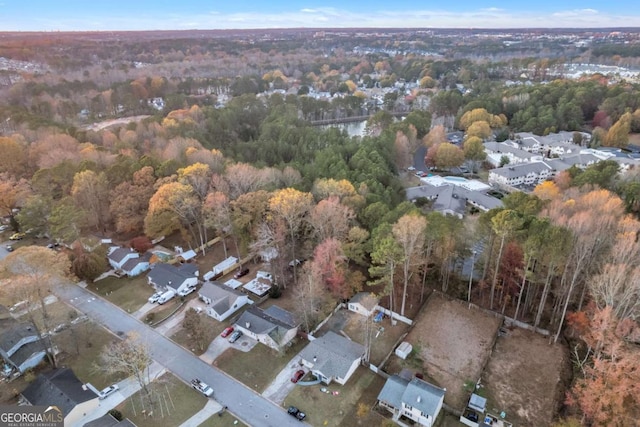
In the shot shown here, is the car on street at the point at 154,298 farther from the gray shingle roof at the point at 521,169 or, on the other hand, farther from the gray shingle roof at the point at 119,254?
the gray shingle roof at the point at 521,169

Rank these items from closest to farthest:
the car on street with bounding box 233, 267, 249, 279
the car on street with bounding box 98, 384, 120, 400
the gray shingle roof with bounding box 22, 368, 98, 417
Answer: the gray shingle roof with bounding box 22, 368, 98, 417, the car on street with bounding box 98, 384, 120, 400, the car on street with bounding box 233, 267, 249, 279

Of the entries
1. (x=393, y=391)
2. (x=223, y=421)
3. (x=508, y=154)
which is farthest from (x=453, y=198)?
(x=223, y=421)

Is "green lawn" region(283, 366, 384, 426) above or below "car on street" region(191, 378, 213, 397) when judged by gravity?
below

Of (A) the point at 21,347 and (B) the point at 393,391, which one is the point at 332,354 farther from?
(A) the point at 21,347

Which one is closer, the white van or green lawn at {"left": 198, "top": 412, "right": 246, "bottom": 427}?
green lawn at {"left": 198, "top": 412, "right": 246, "bottom": 427}

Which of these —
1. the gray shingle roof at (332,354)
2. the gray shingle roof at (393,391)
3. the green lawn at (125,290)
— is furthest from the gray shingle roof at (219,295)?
the gray shingle roof at (393,391)

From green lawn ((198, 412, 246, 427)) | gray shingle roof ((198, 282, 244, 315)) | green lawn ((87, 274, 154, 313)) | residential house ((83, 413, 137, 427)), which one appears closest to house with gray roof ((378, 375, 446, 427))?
green lawn ((198, 412, 246, 427))

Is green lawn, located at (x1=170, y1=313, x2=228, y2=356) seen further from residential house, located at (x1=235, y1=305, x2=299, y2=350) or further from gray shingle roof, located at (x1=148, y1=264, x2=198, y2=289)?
gray shingle roof, located at (x1=148, y1=264, x2=198, y2=289)

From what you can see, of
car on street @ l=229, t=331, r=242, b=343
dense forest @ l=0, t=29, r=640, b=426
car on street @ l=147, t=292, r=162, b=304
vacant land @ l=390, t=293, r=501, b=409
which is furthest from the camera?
car on street @ l=147, t=292, r=162, b=304
